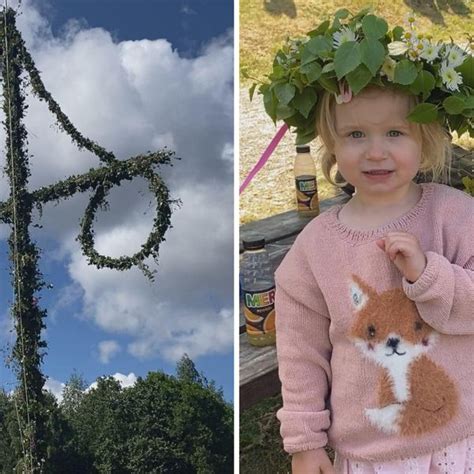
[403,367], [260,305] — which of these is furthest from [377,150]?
[260,305]

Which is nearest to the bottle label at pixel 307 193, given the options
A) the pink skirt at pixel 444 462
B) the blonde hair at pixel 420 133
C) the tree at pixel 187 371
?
the tree at pixel 187 371

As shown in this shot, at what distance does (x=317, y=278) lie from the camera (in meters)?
1.34

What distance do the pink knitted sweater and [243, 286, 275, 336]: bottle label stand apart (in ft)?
2.18

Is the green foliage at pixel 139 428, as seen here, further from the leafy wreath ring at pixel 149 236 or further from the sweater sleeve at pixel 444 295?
the sweater sleeve at pixel 444 295

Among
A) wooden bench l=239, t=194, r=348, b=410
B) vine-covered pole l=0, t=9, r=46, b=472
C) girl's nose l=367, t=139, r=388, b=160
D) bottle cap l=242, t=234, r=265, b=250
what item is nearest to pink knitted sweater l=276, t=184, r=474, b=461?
girl's nose l=367, t=139, r=388, b=160

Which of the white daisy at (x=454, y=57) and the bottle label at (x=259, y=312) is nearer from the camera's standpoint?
the white daisy at (x=454, y=57)

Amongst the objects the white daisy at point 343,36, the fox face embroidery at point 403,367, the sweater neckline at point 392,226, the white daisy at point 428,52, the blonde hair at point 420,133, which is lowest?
the fox face embroidery at point 403,367

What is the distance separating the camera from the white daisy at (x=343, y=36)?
4.02ft

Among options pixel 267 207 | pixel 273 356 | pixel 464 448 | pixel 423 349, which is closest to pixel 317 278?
pixel 423 349

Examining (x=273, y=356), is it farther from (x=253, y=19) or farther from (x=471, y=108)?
(x=253, y=19)

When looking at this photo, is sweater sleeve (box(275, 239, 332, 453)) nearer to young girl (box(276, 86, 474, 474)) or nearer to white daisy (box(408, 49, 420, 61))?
young girl (box(276, 86, 474, 474))

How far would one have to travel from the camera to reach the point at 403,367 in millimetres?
1250

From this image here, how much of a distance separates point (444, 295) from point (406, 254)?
86 mm

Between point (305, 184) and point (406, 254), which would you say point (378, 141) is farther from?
point (305, 184)
